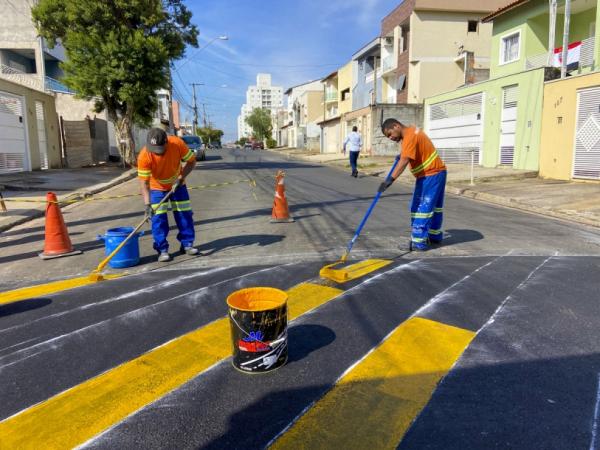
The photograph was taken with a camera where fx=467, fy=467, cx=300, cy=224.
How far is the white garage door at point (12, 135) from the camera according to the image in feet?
58.1

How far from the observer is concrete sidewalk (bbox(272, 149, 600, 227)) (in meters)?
9.89

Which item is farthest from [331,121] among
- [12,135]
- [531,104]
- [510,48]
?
[12,135]

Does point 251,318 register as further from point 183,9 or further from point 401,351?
point 183,9

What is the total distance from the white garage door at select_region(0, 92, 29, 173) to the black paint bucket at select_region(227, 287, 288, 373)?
18.2 metres

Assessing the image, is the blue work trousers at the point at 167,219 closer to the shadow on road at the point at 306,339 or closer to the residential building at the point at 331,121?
the shadow on road at the point at 306,339

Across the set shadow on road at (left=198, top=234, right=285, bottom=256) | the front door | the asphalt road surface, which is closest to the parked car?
the front door

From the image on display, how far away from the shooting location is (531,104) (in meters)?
16.8

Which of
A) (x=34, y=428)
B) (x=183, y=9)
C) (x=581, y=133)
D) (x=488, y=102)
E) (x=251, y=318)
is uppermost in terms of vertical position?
(x=183, y=9)

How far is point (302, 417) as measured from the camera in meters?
2.65

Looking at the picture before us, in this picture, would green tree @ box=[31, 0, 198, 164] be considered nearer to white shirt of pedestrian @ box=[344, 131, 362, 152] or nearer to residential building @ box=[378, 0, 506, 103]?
white shirt of pedestrian @ box=[344, 131, 362, 152]

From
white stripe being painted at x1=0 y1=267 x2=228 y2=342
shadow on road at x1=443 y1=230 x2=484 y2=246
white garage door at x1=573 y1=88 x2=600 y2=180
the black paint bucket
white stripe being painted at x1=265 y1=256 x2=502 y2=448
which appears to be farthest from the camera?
white garage door at x1=573 y1=88 x2=600 y2=180

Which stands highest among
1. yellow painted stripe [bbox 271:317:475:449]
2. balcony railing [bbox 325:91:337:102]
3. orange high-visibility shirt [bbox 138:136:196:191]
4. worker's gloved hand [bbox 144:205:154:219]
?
balcony railing [bbox 325:91:337:102]

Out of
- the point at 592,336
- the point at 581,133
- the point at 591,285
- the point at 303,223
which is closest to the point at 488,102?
the point at 581,133

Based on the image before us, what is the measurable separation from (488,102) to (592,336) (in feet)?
59.7
